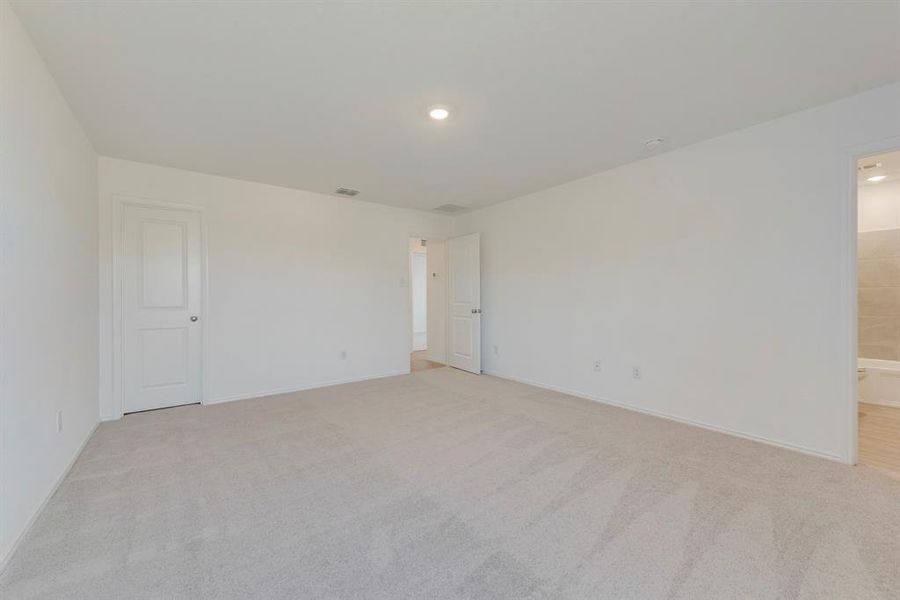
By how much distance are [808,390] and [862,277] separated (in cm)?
268

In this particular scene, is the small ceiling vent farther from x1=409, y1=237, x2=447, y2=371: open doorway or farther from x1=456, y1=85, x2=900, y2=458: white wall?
x1=456, y1=85, x2=900, y2=458: white wall

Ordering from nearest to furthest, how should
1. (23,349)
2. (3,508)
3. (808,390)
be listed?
(3,508) < (23,349) < (808,390)

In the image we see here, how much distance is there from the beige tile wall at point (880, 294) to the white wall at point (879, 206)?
0.08 m

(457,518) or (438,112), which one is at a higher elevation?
(438,112)

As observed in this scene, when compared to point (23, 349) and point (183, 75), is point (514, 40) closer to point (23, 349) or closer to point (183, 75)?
point (183, 75)

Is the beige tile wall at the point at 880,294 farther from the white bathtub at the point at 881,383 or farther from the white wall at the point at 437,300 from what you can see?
the white wall at the point at 437,300

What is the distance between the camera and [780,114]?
2633 mm

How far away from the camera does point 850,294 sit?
2.41 meters

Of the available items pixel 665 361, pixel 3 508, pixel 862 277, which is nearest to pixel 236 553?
pixel 3 508

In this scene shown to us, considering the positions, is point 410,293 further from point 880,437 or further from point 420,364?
point 880,437

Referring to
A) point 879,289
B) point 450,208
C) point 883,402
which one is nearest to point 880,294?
point 879,289

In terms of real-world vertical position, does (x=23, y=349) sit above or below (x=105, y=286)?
below

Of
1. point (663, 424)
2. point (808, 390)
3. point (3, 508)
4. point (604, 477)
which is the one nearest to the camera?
point (3, 508)

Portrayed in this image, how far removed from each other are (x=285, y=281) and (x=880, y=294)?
21.8ft
